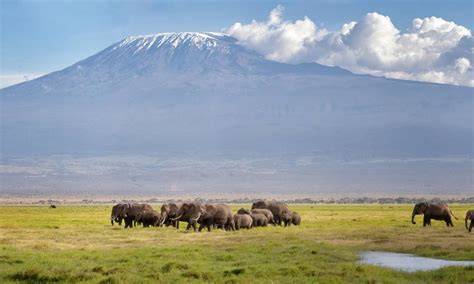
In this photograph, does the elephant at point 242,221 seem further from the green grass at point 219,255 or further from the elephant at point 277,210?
the elephant at point 277,210

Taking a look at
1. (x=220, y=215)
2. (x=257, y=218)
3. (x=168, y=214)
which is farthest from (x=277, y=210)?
(x=220, y=215)

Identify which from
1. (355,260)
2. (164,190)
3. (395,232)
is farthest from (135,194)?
(355,260)

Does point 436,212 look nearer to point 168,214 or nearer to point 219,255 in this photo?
point 168,214

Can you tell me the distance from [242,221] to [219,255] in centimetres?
1691

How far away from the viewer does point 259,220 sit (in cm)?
4738

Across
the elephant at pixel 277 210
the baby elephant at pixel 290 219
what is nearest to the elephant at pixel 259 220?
the baby elephant at pixel 290 219

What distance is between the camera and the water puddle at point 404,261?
2497 centimetres

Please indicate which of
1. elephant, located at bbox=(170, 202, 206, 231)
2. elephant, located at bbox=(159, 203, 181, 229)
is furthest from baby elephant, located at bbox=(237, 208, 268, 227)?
elephant, located at bbox=(159, 203, 181, 229)

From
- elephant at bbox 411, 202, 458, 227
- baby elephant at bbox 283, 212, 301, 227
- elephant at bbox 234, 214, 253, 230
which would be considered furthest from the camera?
baby elephant at bbox 283, 212, 301, 227

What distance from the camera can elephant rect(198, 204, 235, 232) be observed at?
143 feet

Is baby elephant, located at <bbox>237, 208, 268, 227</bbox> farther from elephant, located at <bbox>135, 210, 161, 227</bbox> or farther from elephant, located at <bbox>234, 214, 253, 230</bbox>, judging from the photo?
elephant, located at <bbox>135, 210, 161, 227</bbox>

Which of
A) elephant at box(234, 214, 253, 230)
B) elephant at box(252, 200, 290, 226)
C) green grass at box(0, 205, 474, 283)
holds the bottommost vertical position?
green grass at box(0, 205, 474, 283)

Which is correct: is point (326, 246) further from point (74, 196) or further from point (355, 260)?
point (74, 196)

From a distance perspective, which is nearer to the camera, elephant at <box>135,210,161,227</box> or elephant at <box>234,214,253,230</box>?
elephant at <box>234,214,253,230</box>
